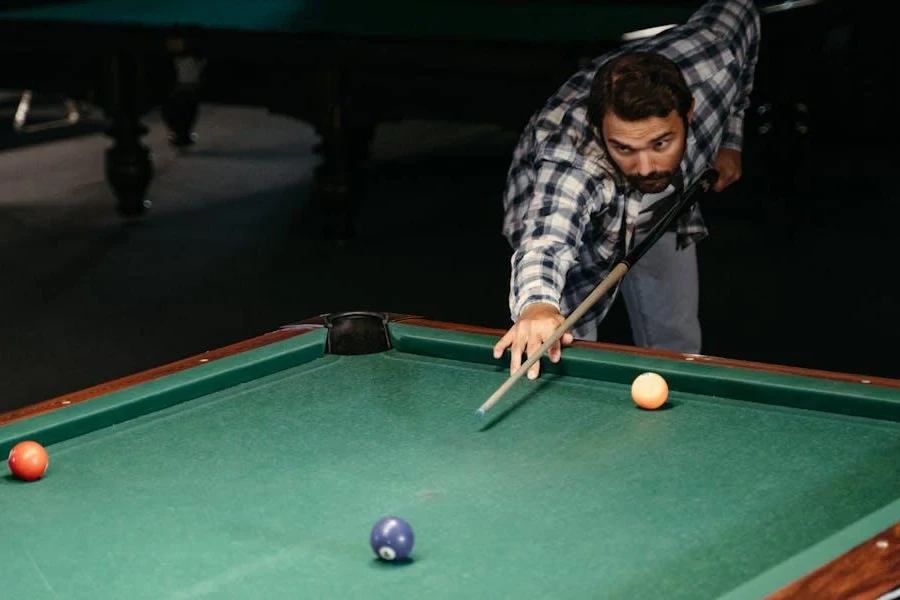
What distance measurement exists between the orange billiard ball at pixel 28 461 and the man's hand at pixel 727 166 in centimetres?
177

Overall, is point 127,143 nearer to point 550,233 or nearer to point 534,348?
point 550,233

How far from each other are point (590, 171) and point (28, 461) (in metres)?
1.26

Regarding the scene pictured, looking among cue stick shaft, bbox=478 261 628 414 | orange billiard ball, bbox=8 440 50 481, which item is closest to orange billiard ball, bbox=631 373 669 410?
cue stick shaft, bbox=478 261 628 414

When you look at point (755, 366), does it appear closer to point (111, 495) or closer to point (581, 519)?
point (581, 519)

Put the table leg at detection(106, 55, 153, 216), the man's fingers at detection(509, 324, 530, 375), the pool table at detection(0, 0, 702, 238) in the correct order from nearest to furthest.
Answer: the man's fingers at detection(509, 324, 530, 375)
the pool table at detection(0, 0, 702, 238)
the table leg at detection(106, 55, 153, 216)

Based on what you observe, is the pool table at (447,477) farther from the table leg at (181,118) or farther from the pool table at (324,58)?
the table leg at (181,118)

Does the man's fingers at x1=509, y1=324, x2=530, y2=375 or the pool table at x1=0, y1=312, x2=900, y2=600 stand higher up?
the man's fingers at x1=509, y1=324, x2=530, y2=375

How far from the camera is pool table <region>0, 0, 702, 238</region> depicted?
511cm

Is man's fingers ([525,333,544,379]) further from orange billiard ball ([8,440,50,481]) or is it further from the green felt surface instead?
the green felt surface

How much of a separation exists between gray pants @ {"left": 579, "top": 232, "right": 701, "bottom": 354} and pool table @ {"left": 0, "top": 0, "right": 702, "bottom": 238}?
1295mm

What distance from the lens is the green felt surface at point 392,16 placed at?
524 centimetres

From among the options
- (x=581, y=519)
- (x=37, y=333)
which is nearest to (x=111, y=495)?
(x=581, y=519)

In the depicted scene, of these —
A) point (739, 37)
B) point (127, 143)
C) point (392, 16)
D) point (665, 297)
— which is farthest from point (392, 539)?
point (127, 143)

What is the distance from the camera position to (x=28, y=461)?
1980 mm
